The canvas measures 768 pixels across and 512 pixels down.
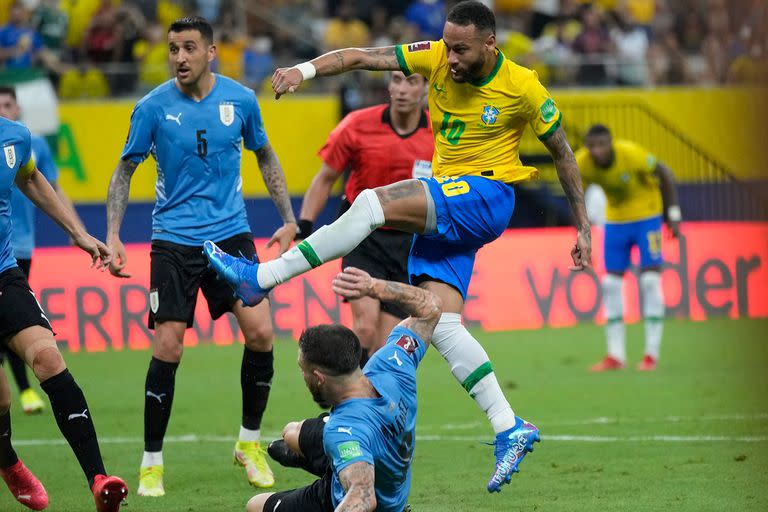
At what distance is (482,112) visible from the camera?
6148 mm

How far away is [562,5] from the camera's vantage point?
930 inches

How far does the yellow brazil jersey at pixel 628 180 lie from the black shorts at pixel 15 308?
8.15 metres

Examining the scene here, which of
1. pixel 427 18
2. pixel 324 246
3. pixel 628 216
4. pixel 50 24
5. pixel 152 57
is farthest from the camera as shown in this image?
pixel 427 18

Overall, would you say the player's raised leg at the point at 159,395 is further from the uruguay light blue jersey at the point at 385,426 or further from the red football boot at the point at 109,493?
the uruguay light blue jersey at the point at 385,426

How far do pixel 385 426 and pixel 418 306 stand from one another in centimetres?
68

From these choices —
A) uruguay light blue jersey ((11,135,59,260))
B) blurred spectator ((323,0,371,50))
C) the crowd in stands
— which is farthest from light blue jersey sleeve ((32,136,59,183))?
blurred spectator ((323,0,371,50))

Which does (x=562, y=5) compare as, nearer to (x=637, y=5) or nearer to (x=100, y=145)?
(x=637, y=5)

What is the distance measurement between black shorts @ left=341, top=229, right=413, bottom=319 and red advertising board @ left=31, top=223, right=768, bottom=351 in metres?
6.35

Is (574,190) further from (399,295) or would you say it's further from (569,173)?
(399,295)

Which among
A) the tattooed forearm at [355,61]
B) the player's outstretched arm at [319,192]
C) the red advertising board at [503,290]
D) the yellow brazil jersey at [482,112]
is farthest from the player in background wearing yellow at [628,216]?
the tattooed forearm at [355,61]

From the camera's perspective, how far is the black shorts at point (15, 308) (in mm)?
5867

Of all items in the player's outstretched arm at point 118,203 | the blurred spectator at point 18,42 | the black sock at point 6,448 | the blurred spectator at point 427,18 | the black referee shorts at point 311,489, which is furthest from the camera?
the blurred spectator at point 427,18

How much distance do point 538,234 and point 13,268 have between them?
36.4 feet

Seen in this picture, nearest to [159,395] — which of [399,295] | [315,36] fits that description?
[399,295]
